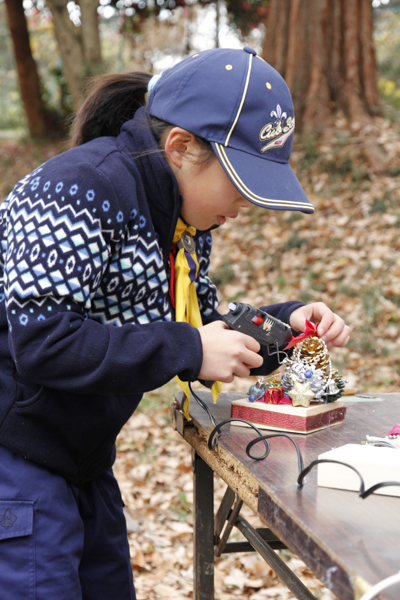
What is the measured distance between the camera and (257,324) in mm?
1390

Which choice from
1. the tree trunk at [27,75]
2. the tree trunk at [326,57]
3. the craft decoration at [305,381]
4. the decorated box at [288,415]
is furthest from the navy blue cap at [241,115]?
the tree trunk at [27,75]

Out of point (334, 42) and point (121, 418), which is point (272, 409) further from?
point (334, 42)

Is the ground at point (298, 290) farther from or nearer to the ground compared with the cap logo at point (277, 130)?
nearer to the ground

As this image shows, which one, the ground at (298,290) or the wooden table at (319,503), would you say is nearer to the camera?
the wooden table at (319,503)

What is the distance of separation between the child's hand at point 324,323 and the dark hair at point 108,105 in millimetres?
721

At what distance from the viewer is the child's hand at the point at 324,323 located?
156 centimetres

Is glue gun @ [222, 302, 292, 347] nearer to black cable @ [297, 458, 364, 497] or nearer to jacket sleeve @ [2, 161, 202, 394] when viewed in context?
jacket sleeve @ [2, 161, 202, 394]

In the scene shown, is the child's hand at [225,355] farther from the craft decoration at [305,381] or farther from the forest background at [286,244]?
the forest background at [286,244]

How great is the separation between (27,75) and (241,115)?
431 inches

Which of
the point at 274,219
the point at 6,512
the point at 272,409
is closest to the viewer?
the point at 6,512

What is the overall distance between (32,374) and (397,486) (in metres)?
0.71

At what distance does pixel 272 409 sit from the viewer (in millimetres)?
1353

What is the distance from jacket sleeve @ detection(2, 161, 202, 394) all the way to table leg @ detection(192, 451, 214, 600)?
0.65 meters

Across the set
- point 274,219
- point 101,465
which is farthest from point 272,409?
point 274,219
